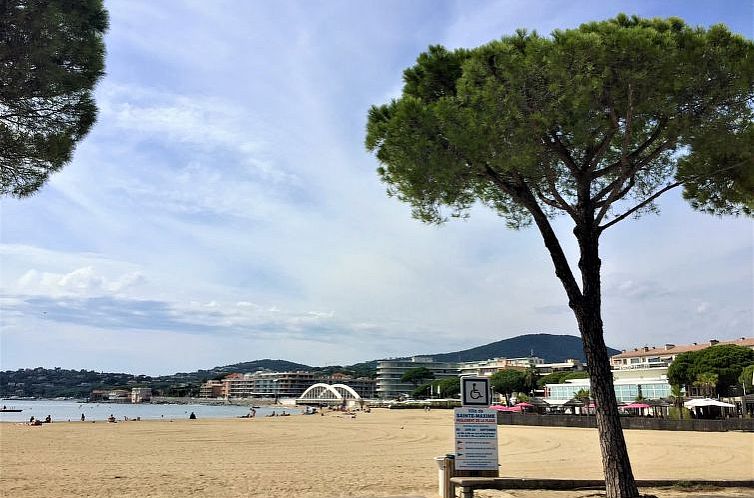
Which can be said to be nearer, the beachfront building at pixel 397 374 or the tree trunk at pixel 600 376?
the tree trunk at pixel 600 376

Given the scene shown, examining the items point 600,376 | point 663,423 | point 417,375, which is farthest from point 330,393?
point 600,376

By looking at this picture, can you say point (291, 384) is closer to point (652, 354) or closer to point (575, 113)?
point (652, 354)

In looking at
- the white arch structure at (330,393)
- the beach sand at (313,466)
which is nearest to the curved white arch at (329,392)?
the white arch structure at (330,393)

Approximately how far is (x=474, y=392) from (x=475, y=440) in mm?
783

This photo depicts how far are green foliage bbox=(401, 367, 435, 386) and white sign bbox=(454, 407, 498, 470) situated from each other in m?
137

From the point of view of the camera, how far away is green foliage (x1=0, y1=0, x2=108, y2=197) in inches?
270

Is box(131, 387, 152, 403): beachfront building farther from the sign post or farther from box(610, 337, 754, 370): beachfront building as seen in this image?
the sign post

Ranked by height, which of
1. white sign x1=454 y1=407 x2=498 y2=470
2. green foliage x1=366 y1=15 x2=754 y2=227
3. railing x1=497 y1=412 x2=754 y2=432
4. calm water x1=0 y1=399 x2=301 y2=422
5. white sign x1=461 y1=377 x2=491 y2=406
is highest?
green foliage x1=366 y1=15 x2=754 y2=227

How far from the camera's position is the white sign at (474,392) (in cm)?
938

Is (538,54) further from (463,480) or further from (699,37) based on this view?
(463,480)

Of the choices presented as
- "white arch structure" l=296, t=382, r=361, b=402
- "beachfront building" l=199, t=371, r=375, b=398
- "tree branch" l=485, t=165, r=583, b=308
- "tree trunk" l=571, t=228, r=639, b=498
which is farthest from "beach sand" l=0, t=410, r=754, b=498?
"beachfront building" l=199, t=371, r=375, b=398

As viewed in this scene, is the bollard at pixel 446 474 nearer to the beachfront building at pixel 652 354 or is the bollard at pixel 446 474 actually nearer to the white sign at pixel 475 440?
the white sign at pixel 475 440

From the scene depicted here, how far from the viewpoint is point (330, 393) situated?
14575 centimetres

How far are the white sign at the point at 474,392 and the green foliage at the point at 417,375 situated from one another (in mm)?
136672
